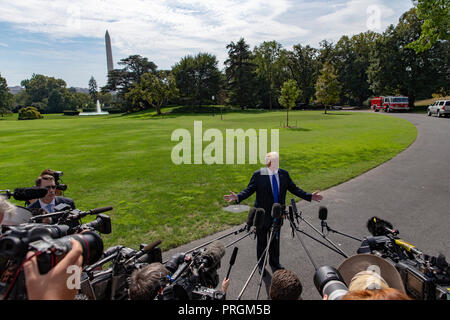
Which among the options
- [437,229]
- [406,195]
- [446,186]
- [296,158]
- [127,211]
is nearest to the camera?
[437,229]

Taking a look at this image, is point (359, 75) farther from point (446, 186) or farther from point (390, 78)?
point (446, 186)

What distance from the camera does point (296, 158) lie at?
1563 cm

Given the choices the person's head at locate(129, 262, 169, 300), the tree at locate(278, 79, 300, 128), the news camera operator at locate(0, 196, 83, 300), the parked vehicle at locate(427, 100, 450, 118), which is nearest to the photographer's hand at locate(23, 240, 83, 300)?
the news camera operator at locate(0, 196, 83, 300)

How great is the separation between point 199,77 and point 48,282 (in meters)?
82.6

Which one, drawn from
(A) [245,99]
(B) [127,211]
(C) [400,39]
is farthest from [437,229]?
(A) [245,99]

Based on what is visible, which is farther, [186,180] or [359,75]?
[359,75]

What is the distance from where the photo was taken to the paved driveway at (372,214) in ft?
17.4

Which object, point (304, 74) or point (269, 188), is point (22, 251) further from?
point (304, 74)

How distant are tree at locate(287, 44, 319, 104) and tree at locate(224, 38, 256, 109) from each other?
48.2 feet

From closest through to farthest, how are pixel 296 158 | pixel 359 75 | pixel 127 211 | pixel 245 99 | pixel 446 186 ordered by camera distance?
pixel 127 211 → pixel 446 186 → pixel 296 158 → pixel 359 75 → pixel 245 99

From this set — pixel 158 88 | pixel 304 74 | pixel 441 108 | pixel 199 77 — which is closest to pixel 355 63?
pixel 304 74

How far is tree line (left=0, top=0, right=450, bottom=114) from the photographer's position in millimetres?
54062

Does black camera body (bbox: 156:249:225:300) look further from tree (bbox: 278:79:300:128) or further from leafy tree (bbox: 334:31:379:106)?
leafy tree (bbox: 334:31:379:106)
